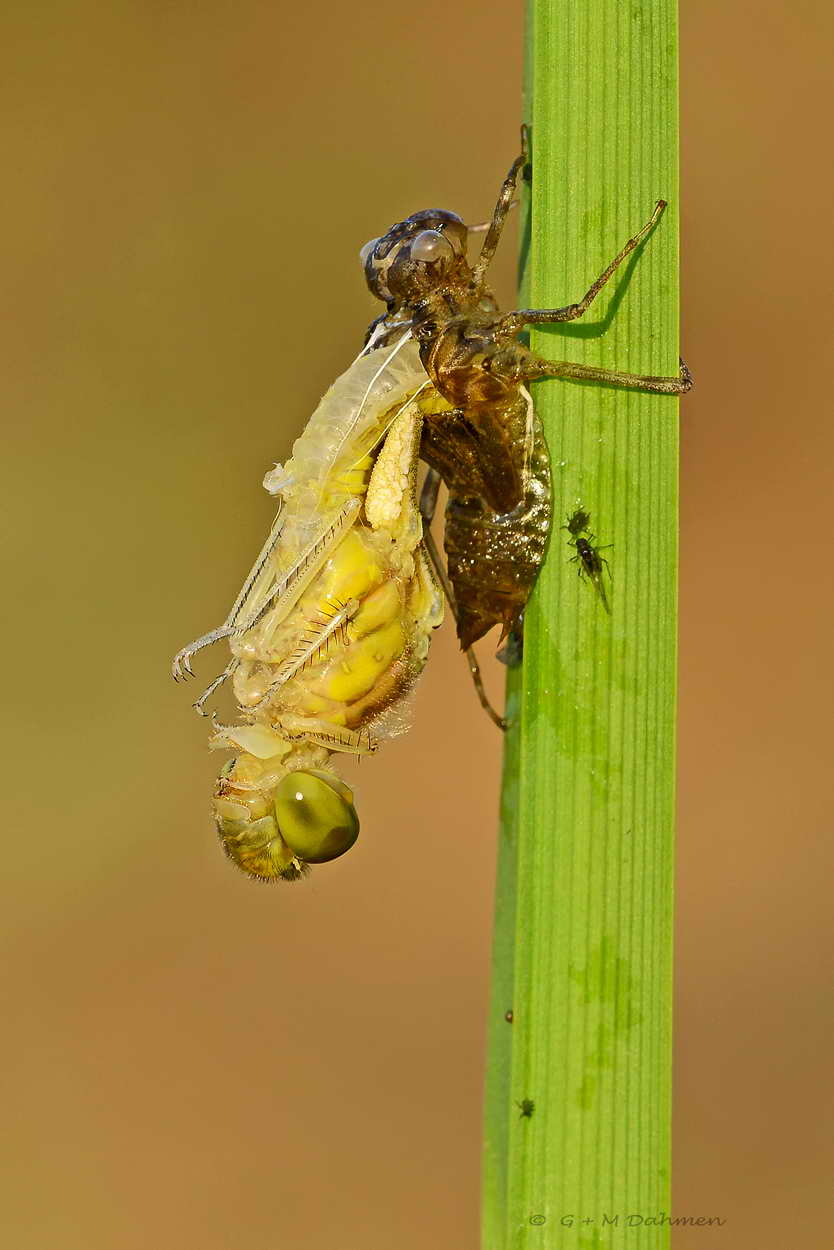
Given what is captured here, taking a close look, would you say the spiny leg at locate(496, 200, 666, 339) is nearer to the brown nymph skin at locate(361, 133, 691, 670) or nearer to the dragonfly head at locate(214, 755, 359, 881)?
the brown nymph skin at locate(361, 133, 691, 670)

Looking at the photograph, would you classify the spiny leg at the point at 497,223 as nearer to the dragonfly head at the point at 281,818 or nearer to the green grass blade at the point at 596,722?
the green grass blade at the point at 596,722

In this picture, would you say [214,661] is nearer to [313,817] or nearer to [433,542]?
[433,542]

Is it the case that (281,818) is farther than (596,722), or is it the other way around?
(281,818)

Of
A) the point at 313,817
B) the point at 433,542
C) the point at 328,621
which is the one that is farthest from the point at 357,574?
the point at 313,817

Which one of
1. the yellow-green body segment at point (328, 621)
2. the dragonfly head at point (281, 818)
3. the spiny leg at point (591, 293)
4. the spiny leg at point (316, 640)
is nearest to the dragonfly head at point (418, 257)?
the yellow-green body segment at point (328, 621)

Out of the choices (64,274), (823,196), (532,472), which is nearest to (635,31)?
(532,472)

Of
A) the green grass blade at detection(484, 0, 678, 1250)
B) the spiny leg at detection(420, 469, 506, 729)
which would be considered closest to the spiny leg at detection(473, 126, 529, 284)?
the green grass blade at detection(484, 0, 678, 1250)

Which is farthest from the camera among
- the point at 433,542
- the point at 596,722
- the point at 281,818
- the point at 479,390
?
the point at 433,542
